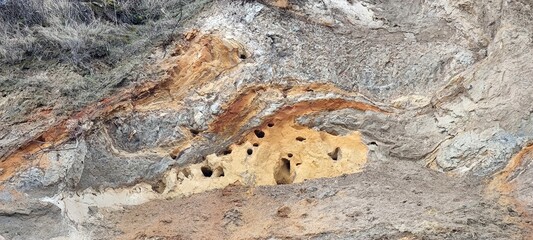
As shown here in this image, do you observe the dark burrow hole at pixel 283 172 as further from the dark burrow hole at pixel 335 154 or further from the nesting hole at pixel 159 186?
the nesting hole at pixel 159 186

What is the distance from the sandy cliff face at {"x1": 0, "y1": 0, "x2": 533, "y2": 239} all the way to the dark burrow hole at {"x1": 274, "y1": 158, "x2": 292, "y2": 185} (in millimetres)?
13

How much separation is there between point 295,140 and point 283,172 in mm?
303

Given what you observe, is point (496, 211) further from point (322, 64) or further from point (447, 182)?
point (322, 64)

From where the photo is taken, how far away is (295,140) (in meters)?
5.77

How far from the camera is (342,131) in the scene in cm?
571

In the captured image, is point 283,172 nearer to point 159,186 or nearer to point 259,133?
point 259,133

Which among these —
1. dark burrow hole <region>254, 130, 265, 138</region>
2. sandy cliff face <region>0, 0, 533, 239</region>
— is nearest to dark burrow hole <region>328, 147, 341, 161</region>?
sandy cliff face <region>0, 0, 533, 239</region>

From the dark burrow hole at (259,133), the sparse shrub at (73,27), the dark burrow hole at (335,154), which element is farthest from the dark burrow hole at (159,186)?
the dark burrow hole at (335,154)

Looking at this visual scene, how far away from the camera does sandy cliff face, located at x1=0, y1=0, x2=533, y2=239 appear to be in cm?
495

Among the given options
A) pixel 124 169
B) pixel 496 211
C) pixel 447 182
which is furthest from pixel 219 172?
pixel 496 211

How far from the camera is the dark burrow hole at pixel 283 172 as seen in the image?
566cm

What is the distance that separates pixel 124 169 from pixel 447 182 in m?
2.65

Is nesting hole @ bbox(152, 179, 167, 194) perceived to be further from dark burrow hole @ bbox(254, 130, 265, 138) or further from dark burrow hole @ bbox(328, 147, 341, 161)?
dark burrow hole @ bbox(328, 147, 341, 161)

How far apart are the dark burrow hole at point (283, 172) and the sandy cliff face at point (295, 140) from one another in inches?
0.5
